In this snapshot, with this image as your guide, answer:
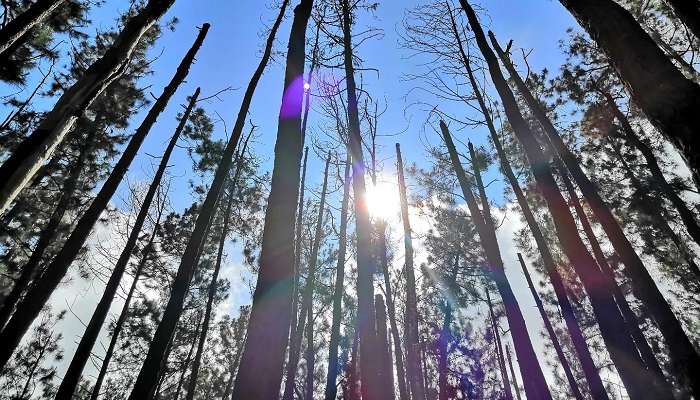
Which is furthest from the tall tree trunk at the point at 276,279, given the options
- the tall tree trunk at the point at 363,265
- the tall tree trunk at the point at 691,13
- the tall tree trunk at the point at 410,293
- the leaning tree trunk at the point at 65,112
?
the tall tree trunk at the point at 410,293

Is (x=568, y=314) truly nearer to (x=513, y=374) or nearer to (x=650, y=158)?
(x=650, y=158)

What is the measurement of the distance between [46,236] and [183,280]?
5795mm

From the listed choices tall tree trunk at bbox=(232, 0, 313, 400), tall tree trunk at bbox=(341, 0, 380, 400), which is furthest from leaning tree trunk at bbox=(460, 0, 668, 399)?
tall tree trunk at bbox=(232, 0, 313, 400)

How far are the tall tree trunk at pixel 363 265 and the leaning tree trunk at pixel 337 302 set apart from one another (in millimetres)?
2952

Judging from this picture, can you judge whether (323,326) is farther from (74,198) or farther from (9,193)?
(9,193)

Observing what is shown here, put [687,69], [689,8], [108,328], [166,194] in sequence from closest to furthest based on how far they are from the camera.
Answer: [689,8] → [687,69] → [166,194] → [108,328]

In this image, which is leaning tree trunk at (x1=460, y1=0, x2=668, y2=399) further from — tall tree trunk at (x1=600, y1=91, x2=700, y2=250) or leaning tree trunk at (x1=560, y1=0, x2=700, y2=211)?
tall tree trunk at (x1=600, y1=91, x2=700, y2=250)

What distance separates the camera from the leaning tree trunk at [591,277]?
3.55 meters

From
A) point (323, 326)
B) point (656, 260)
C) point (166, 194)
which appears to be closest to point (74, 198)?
point (166, 194)

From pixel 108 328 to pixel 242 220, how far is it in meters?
6.30

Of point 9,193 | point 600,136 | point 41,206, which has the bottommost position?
point 9,193

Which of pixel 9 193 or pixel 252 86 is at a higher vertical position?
pixel 252 86

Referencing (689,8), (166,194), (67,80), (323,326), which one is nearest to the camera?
(689,8)

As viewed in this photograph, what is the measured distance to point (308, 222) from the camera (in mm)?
14531
